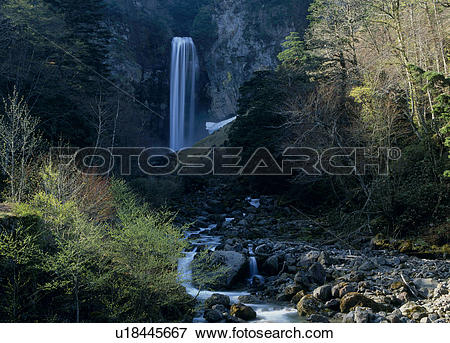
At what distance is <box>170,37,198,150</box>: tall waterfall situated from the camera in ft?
203

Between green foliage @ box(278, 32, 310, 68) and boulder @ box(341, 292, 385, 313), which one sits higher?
green foliage @ box(278, 32, 310, 68)

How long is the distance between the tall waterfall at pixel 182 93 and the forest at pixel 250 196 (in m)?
20.9

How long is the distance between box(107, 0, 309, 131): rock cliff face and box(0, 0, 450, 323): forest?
22.6 metres

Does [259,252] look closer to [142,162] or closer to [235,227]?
[235,227]

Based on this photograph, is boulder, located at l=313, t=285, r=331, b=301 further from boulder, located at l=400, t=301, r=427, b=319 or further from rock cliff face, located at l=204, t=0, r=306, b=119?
rock cliff face, located at l=204, t=0, r=306, b=119

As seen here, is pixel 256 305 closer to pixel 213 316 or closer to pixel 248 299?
pixel 248 299

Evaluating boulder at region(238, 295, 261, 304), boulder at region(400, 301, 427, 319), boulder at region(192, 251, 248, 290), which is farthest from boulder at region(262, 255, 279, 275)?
boulder at region(400, 301, 427, 319)

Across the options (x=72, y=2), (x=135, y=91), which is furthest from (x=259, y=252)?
(x=135, y=91)

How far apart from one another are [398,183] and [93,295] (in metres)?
14.5

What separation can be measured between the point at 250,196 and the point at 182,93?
33.1 metres

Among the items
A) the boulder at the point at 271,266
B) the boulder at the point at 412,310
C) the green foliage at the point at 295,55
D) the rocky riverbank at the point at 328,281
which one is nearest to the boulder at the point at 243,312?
the rocky riverbank at the point at 328,281

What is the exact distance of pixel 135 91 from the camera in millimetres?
59281

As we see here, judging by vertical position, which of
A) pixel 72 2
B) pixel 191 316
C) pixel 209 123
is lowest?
pixel 191 316

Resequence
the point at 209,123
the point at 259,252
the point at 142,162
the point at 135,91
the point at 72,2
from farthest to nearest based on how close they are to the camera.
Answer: the point at 209,123, the point at 135,91, the point at 142,162, the point at 72,2, the point at 259,252
